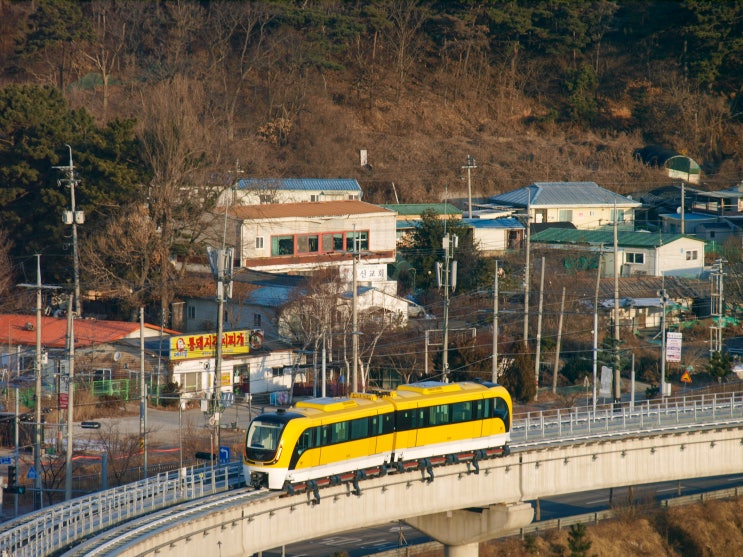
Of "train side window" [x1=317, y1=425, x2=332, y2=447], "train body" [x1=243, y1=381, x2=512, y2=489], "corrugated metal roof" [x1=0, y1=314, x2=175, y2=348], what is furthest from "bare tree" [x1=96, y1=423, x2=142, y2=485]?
"train side window" [x1=317, y1=425, x2=332, y2=447]

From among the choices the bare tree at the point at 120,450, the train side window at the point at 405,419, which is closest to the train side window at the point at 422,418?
the train side window at the point at 405,419

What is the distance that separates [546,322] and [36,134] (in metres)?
25.1

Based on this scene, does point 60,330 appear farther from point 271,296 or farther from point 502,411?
point 502,411

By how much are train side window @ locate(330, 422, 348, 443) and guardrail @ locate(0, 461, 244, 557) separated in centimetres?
236

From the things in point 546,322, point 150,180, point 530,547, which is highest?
point 150,180

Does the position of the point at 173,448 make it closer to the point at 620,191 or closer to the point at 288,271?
the point at 288,271

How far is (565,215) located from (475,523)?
4089cm

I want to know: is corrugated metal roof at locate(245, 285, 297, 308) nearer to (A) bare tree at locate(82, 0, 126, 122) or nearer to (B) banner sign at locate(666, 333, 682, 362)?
(B) banner sign at locate(666, 333, 682, 362)

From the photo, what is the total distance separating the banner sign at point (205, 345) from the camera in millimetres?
43750

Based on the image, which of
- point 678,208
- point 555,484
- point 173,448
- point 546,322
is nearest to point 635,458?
point 555,484

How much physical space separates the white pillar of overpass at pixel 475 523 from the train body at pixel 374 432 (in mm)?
1951

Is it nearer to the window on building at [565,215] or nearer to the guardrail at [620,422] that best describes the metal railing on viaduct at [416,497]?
the guardrail at [620,422]

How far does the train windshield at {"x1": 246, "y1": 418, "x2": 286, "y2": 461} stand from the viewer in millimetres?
25875

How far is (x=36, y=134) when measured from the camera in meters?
56.4
